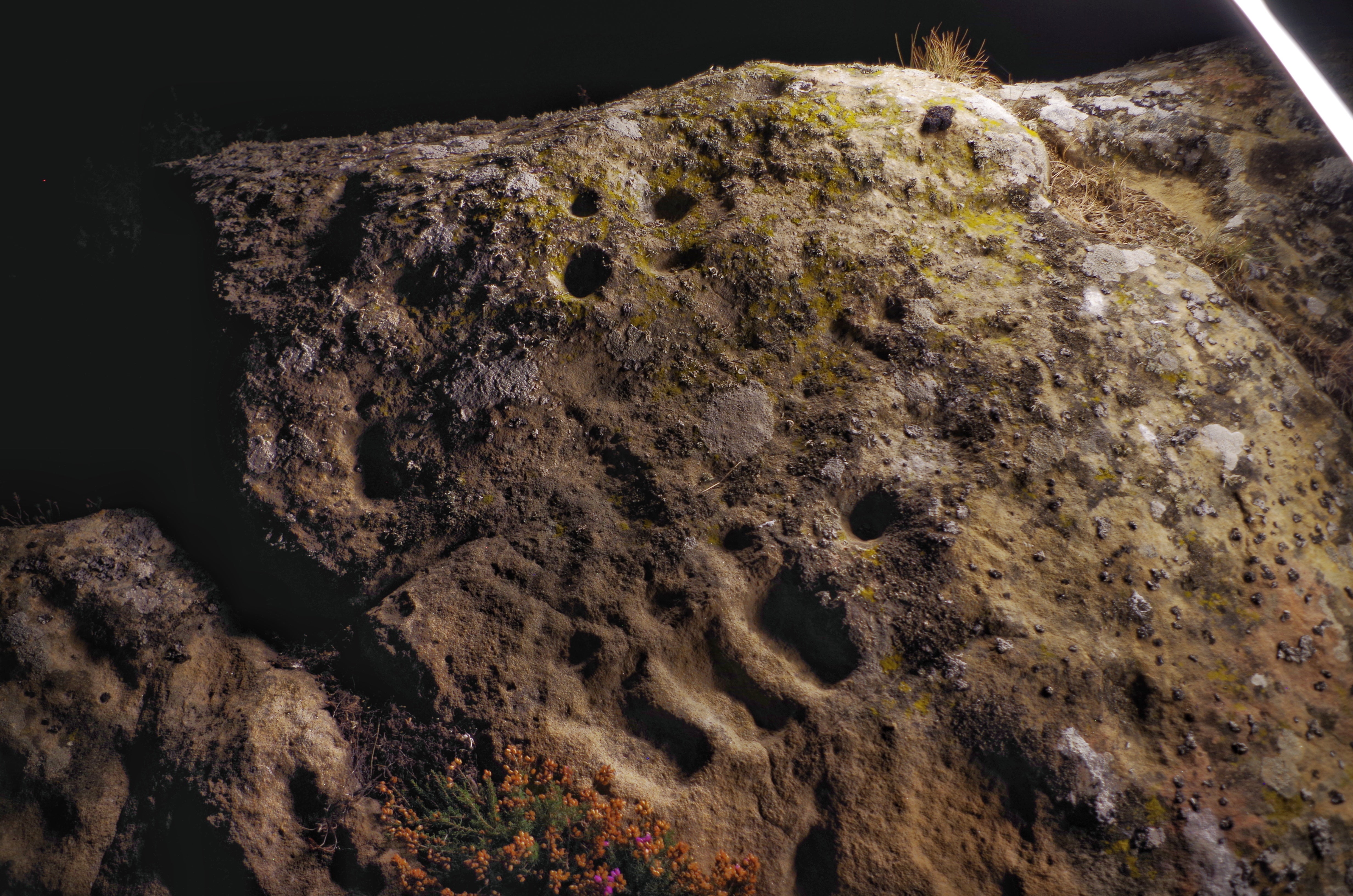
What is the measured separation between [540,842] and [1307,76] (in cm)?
612

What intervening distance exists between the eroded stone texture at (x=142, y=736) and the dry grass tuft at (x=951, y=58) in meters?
5.46

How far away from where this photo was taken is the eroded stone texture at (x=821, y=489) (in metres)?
2.82

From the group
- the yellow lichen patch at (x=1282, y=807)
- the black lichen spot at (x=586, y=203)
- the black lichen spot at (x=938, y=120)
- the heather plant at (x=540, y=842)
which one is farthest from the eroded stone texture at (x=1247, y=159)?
the heather plant at (x=540, y=842)

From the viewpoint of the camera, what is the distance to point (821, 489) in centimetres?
330

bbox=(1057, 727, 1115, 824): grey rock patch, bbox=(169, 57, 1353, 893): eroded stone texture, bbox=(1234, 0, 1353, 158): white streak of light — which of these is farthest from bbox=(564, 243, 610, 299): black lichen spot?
bbox=(1234, 0, 1353, 158): white streak of light

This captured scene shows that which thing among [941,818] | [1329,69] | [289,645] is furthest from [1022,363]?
[289,645]

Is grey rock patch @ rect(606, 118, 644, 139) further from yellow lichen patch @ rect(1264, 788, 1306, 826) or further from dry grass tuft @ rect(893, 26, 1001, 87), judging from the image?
yellow lichen patch @ rect(1264, 788, 1306, 826)

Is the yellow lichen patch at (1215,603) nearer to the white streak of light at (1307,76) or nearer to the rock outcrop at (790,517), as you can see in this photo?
the rock outcrop at (790,517)

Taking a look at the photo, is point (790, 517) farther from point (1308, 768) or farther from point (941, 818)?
point (1308, 768)

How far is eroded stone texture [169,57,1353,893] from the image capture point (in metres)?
2.82

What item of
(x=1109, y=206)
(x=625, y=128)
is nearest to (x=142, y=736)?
(x=625, y=128)

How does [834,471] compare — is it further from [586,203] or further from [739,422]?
[586,203]

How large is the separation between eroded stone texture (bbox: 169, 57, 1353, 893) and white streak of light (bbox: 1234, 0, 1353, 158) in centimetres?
151

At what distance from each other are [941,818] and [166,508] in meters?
4.09
